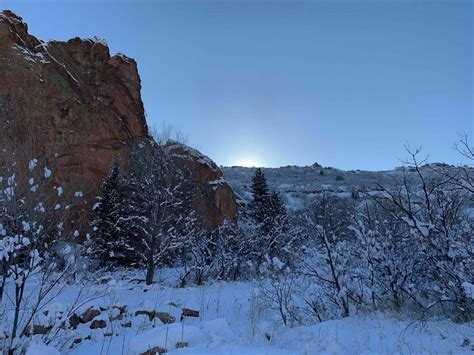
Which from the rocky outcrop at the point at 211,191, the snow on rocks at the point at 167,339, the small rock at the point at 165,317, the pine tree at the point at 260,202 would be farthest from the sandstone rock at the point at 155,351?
the pine tree at the point at 260,202

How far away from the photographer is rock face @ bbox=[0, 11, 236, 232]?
75.3 ft

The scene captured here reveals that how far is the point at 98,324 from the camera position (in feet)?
19.0

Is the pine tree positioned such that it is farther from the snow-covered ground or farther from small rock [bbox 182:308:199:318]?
the snow-covered ground

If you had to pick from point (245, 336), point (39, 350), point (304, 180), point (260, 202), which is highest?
point (304, 180)

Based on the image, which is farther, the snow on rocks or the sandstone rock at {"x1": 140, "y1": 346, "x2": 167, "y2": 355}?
the snow on rocks

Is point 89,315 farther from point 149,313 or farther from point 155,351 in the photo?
point 155,351

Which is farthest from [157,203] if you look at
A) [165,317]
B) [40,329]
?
[40,329]

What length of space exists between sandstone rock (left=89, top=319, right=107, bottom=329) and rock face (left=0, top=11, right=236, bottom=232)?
1538cm

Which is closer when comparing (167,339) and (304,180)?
(167,339)

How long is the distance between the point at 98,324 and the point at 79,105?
75.9ft

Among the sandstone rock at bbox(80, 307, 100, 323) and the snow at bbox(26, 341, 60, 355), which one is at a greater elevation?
the snow at bbox(26, 341, 60, 355)

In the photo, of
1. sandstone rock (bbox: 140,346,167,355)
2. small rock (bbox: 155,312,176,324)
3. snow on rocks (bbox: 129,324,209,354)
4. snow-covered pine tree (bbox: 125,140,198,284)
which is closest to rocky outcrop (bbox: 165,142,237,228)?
snow-covered pine tree (bbox: 125,140,198,284)

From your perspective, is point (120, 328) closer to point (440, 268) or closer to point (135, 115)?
point (440, 268)

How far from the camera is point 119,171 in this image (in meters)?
21.7
